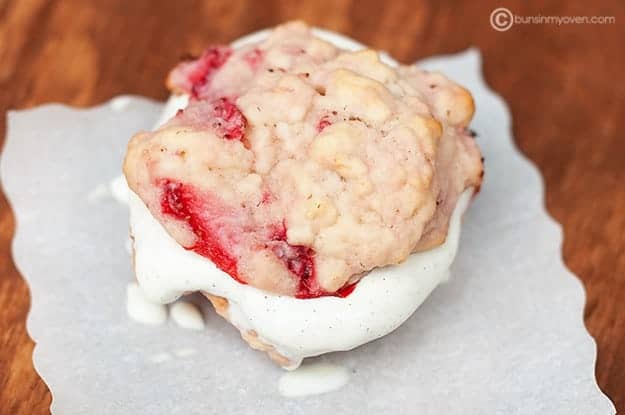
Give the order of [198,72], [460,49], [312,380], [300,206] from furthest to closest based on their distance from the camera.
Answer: [460,49] → [198,72] → [312,380] → [300,206]

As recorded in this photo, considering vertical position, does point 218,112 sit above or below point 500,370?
above

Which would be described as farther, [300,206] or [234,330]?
[234,330]

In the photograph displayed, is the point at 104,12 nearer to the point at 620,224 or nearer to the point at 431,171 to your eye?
the point at 431,171

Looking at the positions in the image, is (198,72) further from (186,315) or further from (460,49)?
(460,49)

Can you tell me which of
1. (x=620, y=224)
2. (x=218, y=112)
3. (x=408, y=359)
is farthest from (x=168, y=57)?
(x=620, y=224)

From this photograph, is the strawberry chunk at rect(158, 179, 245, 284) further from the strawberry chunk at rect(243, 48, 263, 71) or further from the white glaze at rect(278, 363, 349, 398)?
the strawberry chunk at rect(243, 48, 263, 71)

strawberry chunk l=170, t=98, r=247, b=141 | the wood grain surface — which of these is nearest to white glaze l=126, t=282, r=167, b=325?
the wood grain surface

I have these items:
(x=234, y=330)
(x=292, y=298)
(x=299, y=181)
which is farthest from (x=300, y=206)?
(x=234, y=330)
